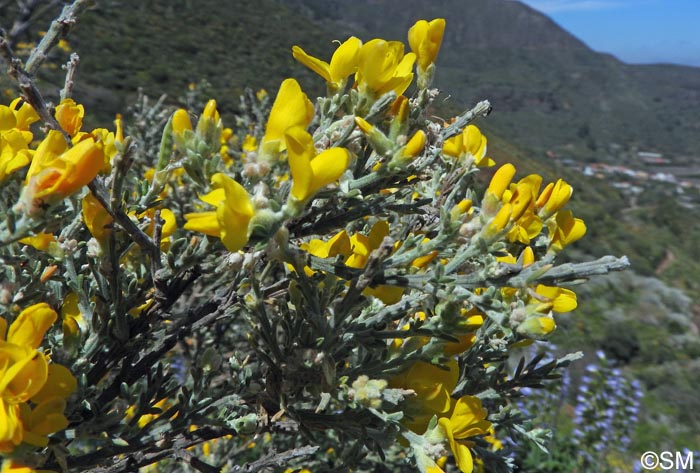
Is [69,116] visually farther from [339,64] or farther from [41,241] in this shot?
[339,64]

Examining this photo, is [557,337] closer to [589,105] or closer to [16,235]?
[16,235]

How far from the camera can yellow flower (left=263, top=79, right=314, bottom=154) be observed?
80 cm

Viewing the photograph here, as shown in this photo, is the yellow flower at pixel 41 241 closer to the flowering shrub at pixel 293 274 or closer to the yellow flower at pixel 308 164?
the flowering shrub at pixel 293 274

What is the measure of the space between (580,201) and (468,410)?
26.8 metres

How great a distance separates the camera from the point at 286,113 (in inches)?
32.2

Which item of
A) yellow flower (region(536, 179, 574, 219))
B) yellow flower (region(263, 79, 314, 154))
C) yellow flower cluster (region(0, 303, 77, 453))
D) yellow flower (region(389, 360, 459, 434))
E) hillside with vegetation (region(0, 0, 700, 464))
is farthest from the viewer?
hillside with vegetation (region(0, 0, 700, 464))

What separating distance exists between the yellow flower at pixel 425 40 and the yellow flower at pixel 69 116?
0.66 meters

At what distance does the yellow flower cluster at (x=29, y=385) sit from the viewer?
655mm

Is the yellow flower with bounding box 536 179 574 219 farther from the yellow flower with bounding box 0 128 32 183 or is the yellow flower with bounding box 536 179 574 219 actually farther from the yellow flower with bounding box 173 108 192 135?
the yellow flower with bounding box 0 128 32 183

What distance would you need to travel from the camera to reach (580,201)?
25.2m

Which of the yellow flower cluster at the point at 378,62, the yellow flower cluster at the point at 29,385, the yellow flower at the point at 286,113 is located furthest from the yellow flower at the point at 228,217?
the yellow flower cluster at the point at 378,62

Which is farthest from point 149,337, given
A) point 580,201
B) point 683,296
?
point 580,201

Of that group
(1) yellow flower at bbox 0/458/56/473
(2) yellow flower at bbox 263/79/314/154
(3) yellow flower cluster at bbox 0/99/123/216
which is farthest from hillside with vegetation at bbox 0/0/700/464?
(1) yellow flower at bbox 0/458/56/473

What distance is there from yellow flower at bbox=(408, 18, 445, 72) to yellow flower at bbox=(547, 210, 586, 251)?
1.36 ft
